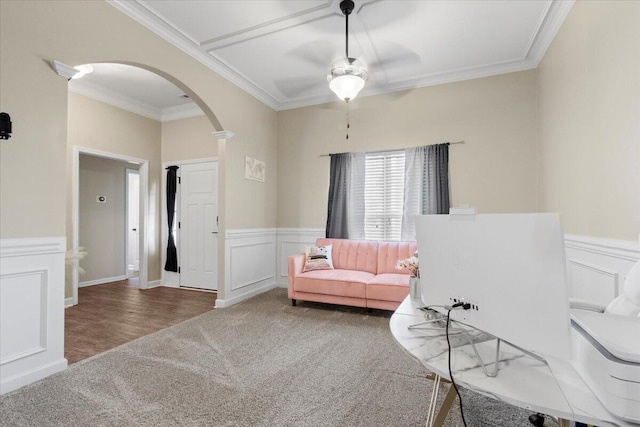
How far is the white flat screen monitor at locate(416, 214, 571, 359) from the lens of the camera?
0.75 metres

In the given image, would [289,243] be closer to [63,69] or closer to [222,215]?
[222,215]

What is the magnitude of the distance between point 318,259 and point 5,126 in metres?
3.23

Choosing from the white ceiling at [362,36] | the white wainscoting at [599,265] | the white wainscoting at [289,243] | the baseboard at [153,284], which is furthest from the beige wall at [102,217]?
the white wainscoting at [599,265]

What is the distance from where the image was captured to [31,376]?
213cm

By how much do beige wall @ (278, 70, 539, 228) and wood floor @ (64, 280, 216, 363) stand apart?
1.95 m

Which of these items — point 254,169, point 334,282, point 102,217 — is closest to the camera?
point 334,282

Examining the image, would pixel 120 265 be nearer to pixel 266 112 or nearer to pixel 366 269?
pixel 266 112

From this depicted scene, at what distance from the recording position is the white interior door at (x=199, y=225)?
5.00 meters

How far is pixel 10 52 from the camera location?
2057 millimetres

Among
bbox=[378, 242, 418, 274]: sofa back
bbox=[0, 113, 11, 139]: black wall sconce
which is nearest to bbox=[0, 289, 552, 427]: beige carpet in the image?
bbox=[378, 242, 418, 274]: sofa back

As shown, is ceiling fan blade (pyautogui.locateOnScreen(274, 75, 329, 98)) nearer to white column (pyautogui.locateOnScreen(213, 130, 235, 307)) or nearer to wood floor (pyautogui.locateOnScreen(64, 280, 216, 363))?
white column (pyautogui.locateOnScreen(213, 130, 235, 307))

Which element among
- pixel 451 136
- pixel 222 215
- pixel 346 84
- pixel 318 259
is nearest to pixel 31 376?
pixel 222 215

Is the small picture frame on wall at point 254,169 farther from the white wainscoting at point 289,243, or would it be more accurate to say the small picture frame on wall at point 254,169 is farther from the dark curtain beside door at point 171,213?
the dark curtain beside door at point 171,213

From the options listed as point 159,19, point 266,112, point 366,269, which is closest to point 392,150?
point 366,269
